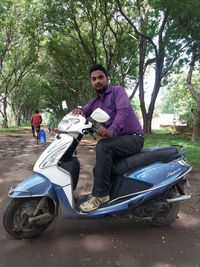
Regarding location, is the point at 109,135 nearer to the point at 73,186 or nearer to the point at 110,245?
the point at 73,186

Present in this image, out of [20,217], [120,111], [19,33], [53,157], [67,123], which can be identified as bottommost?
[20,217]

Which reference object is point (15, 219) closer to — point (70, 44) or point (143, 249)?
point (143, 249)

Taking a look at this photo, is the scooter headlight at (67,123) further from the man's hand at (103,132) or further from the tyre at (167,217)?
the tyre at (167,217)

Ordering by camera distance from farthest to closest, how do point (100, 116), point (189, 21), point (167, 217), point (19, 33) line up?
point (19, 33) → point (189, 21) → point (167, 217) → point (100, 116)

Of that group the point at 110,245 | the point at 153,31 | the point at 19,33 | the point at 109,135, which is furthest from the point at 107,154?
the point at 19,33

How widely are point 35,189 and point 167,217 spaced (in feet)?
5.56

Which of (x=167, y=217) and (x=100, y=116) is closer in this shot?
(x=100, y=116)

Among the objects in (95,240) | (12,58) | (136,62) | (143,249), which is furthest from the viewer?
(12,58)

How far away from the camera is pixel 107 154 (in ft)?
13.0

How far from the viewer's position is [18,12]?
23.1 metres

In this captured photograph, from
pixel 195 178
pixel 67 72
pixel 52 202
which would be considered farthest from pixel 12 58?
pixel 52 202

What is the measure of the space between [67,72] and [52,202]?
29558mm

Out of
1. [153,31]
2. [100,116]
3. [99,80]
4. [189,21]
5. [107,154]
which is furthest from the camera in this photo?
[153,31]

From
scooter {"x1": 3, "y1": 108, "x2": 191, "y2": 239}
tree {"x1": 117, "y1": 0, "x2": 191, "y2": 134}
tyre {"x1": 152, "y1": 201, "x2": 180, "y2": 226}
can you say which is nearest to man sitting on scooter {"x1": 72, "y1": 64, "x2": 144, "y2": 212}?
scooter {"x1": 3, "y1": 108, "x2": 191, "y2": 239}
